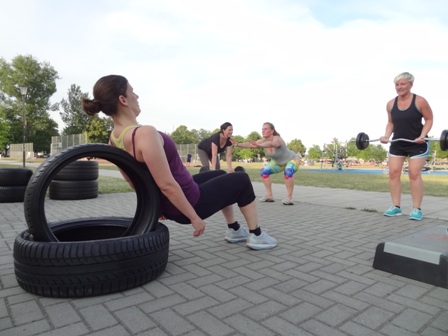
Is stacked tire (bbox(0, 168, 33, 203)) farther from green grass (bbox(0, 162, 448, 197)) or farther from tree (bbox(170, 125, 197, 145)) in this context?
tree (bbox(170, 125, 197, 145))

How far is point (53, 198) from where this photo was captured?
7.16 metres

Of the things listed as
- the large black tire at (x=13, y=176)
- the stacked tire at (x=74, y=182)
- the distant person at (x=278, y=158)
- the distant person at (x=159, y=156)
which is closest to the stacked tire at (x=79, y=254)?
the distant person at (x=159, y=156)

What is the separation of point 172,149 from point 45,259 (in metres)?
1.14

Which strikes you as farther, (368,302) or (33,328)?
(368,302)

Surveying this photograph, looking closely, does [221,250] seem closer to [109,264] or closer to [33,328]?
[109,264]

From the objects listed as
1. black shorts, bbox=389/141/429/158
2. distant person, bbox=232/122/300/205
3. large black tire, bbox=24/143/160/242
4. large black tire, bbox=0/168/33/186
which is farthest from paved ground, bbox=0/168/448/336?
large black tire, bbox=0/168/33/186

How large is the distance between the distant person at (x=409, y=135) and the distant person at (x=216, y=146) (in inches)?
112

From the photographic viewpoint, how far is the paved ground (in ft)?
6.08

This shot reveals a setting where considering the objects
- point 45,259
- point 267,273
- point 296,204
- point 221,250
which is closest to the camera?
point 45,259

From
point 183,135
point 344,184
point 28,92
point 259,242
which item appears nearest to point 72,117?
point 28,92

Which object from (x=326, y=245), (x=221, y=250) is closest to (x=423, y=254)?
(x=326, y=245)

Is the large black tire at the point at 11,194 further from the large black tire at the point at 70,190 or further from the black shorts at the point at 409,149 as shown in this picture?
the black shorts at the point at 409,149

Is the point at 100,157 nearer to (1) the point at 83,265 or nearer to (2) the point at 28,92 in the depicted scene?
A: (1) the point at 83,265

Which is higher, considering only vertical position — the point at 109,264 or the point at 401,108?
the point at 401,108
